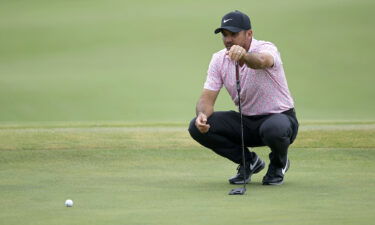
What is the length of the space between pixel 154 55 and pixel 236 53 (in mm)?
9437

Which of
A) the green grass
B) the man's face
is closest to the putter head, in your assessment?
the green grass

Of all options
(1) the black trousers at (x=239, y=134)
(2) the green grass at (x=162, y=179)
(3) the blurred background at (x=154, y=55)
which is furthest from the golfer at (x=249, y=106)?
(3) the blurred background at (x=154, y=55)

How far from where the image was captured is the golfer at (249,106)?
6.20 m

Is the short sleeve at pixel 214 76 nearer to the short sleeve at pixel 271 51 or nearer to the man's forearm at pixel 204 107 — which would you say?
the man's forearm at pixel 204 107

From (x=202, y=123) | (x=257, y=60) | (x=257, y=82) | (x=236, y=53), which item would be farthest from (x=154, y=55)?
(x=236, y=53)

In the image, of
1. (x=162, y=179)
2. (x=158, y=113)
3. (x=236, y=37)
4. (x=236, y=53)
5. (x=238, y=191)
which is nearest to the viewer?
(x=238, y=191)

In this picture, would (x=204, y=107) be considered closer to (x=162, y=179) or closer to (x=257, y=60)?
(x=162, y=179)

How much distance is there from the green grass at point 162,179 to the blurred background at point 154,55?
2621 millimetres

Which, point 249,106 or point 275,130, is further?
point 249,106

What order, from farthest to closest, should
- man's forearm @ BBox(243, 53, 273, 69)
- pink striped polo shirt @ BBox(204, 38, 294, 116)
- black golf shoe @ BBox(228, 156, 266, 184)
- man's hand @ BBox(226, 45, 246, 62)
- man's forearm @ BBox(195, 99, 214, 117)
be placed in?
1. man's forearm @ BBox(195, 99, 214, 117)
2. black golf shoe @ BBox(228, 156, 266, 184)
3. pink striped polo shirt @ BBox(204, 38, 294, 116)
4. man's forearm @ BBox(243, 53, 273, 69)
5. man's hand @ BBox(226, 45, 246, 62)

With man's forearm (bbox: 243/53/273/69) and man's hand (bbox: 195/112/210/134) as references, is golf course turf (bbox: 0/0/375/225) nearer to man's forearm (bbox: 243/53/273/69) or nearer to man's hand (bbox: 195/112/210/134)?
man's hand (bbox: 195/112/210/134)

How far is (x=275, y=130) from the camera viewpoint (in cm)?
622

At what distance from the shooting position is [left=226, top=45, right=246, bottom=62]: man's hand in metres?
5.84

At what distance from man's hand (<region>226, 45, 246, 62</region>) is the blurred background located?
6.68 meters
